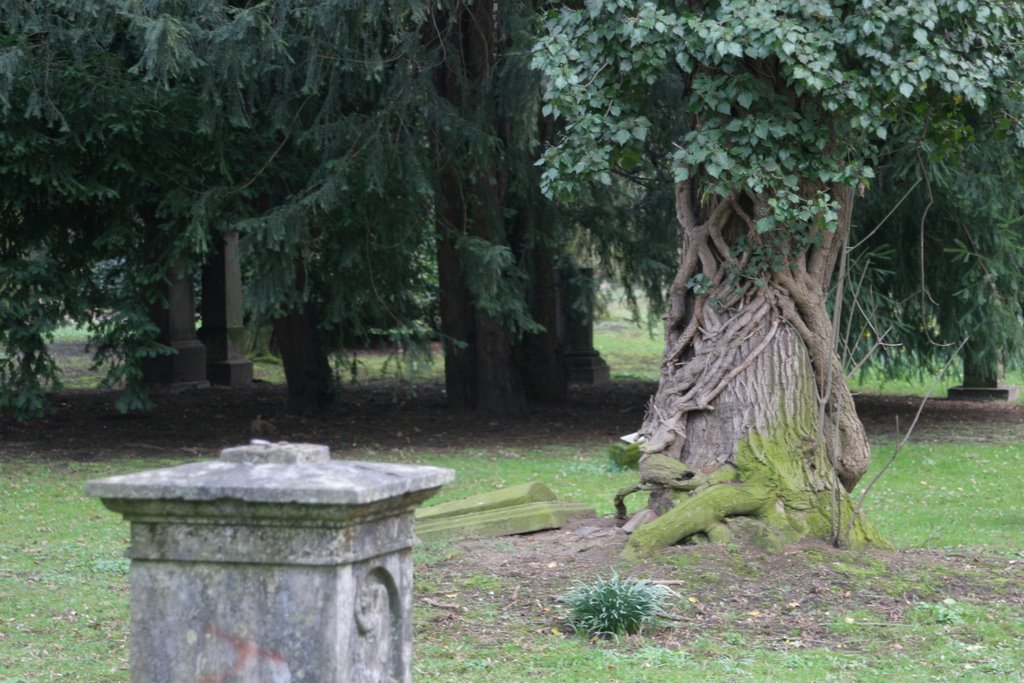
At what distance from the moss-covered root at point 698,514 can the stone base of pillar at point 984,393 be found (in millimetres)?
14874

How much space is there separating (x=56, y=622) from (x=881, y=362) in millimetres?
14430

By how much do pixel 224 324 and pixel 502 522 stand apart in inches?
624

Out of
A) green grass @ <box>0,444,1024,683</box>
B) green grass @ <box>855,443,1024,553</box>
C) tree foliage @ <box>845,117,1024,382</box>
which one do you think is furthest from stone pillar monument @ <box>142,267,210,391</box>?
green grass @ <box>855,443,1024,553</box>

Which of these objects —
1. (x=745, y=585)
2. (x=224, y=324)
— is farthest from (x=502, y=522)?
(x=224, y=324)

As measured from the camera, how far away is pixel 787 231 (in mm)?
8414

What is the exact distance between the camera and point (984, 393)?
2167 cm

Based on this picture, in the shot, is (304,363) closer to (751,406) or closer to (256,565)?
(751,406)

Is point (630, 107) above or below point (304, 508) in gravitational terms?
above

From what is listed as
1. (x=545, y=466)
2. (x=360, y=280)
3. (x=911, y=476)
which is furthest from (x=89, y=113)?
(x=911, y=476)

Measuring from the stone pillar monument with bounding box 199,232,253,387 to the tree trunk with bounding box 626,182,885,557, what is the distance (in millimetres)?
15939

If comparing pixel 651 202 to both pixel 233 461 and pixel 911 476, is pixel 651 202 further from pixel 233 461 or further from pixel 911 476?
pixel 233 461

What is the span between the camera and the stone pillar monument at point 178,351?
71.8 ft

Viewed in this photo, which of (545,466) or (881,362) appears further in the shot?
(881,362)

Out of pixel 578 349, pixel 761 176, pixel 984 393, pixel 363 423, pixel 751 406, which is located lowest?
pixel 363 423
